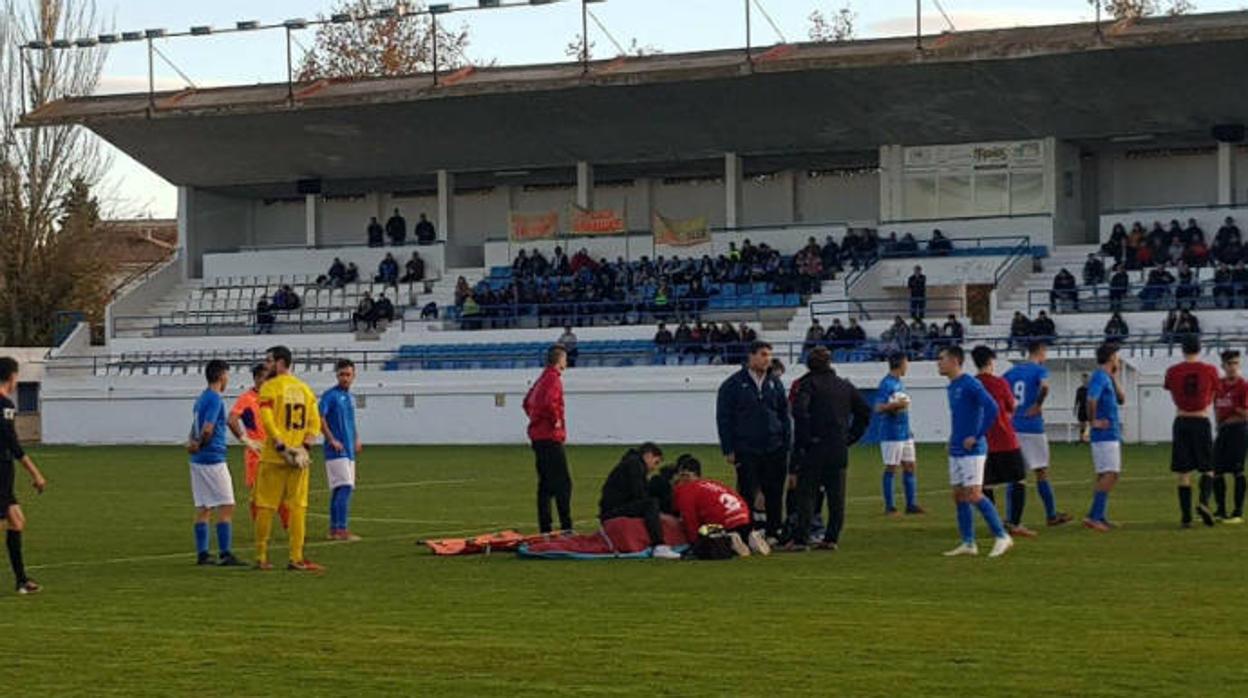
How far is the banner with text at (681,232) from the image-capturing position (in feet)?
207

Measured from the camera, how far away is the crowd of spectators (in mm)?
67312

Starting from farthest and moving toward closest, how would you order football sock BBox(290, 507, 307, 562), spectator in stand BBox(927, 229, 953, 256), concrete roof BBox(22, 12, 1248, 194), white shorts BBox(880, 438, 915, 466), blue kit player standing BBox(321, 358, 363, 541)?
spectator in stand BBox(927, 229, 953, 256) < concrete roof BBox(22, 12, 1248, 194) < white shorts BBox(880, 438, 915, 466) < blue kit player standing BBox(321, 358, 363, 541) < football sock BBox(290, 507, 307, 562)

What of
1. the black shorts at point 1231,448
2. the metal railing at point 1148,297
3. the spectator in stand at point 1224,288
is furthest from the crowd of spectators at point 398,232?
the black shorts at point 1231,448

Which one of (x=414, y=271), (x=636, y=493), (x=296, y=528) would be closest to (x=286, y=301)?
(x=414, y=271)

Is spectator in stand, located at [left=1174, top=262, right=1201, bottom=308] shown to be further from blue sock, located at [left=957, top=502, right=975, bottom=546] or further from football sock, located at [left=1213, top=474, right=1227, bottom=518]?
blue sock, located at [left=957, top=502, right=975, bottom=546]

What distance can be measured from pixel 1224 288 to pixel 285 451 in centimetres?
3504

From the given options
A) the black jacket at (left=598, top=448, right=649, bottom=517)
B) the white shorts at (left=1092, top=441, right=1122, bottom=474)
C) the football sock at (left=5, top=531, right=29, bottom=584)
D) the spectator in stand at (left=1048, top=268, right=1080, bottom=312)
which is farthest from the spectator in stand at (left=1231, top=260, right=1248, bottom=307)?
the football sock at (left=5, top=531, right=29, bottom=584)

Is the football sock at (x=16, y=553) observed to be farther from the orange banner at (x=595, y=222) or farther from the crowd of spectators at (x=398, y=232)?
the crowd of spectators at (x=398, y=232)

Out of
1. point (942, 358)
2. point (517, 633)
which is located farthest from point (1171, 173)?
A: point (517, 633)

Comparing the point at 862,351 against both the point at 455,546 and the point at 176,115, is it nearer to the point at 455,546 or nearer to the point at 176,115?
the point at 176,115

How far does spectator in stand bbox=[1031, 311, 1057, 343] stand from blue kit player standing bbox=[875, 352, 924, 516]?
2388cm

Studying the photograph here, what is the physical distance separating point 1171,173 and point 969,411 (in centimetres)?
4269

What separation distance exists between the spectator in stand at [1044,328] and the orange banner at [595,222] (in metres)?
16.8

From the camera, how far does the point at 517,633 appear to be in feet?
48.6
